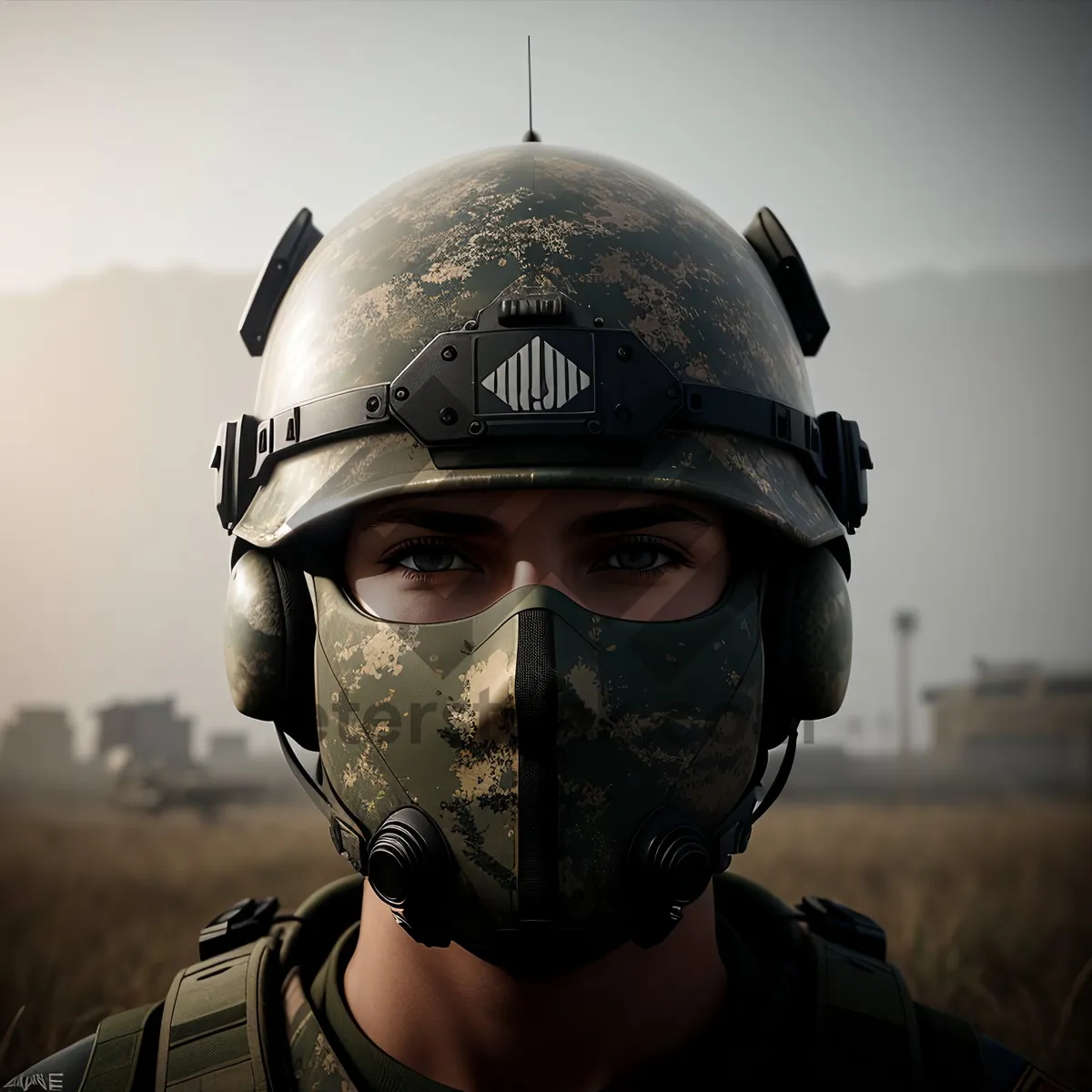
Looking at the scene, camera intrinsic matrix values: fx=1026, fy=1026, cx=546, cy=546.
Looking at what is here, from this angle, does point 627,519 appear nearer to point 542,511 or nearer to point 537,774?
point 542,511

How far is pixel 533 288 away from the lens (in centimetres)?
199

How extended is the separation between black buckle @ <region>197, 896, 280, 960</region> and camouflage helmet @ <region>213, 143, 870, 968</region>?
0.51 metres

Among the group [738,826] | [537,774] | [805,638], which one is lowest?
[738,826]

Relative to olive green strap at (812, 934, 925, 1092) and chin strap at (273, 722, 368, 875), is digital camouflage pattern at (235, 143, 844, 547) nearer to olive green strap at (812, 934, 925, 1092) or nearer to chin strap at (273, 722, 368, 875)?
chin strap at (273, 722, 368, 875)

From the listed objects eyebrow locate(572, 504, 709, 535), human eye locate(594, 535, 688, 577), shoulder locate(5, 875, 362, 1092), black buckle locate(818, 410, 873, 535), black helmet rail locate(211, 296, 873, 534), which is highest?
black helmet rail locate(211, 296, 873, 534)

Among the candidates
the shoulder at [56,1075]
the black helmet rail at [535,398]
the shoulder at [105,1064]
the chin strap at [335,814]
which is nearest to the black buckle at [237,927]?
the shoulder at [105,1064]

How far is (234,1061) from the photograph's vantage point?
2.03 m

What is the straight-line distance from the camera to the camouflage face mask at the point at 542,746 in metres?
1.72

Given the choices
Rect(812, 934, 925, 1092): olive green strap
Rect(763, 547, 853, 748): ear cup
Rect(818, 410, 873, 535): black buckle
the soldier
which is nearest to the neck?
the soldier

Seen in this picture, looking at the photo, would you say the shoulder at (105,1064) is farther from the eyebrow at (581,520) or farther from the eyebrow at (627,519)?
the eyebrow at (627,519)

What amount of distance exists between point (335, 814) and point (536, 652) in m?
0.59

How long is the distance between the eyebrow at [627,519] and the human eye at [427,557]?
225 mm

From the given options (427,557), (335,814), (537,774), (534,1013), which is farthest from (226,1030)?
(427,557)

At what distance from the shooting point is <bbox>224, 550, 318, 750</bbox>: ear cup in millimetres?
2068
